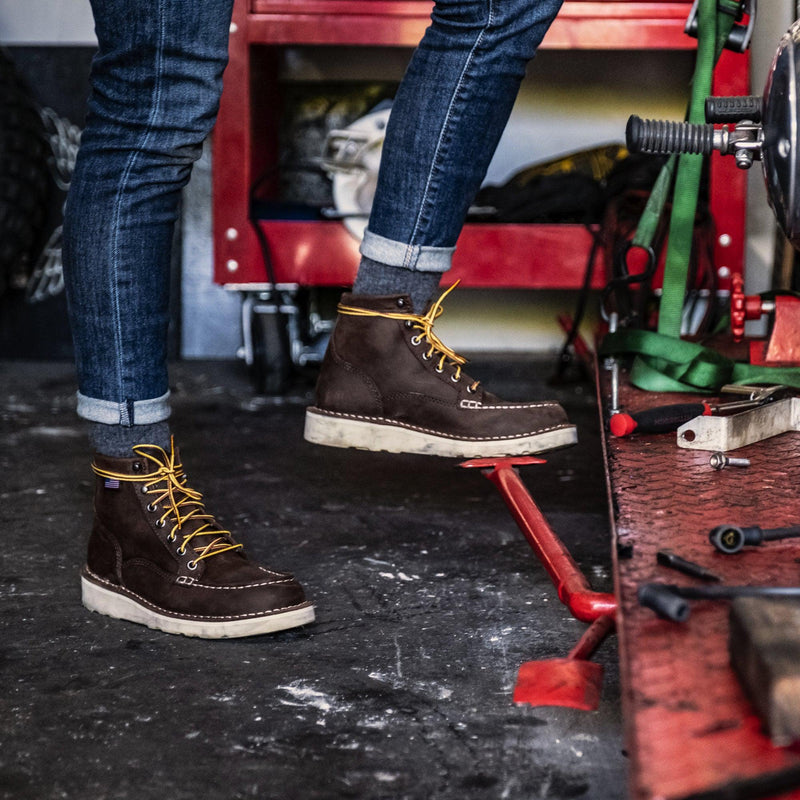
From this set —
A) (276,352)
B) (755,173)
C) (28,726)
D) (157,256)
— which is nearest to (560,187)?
(755,173)

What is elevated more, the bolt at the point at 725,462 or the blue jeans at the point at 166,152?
the blue jeans at the point at 166,152

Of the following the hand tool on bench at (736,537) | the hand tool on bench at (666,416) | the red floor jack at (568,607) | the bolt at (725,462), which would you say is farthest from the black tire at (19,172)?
the hand tool on bench at (736,537)

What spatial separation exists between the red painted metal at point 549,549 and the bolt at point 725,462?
0.61 feet

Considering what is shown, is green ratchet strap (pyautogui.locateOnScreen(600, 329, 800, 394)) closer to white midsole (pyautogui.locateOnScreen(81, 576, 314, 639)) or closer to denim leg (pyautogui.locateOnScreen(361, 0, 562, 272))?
denim leg (pyautogui.locateOnScreen(361, 0, 562, 272))

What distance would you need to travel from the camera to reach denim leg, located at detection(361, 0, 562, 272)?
128 centimetres

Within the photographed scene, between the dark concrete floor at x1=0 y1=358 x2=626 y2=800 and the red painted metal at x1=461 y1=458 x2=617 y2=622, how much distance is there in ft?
0.27

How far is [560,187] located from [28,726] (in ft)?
6.09

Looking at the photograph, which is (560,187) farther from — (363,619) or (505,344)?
(363,619)

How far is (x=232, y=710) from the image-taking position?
1023 millimetres

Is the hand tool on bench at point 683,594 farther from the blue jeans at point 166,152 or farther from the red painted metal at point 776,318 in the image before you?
the red painted metal at point 776,318

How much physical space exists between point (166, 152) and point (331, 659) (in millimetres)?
591

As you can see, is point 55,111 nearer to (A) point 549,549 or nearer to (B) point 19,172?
(B) point 19,172

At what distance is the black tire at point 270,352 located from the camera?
8.52 feet

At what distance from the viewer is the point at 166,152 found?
1199mm
